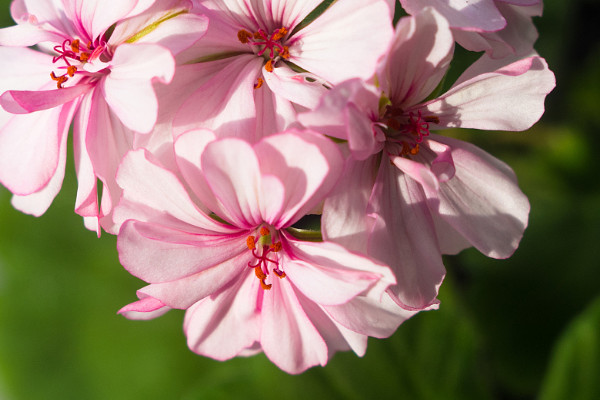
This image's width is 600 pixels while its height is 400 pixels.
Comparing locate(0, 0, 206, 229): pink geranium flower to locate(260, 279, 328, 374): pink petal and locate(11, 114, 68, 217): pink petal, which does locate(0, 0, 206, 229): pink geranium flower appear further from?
locate(260, 279, 328, 374): pink petal

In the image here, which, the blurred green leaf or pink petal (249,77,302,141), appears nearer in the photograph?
pink petal (249,77,302,141)

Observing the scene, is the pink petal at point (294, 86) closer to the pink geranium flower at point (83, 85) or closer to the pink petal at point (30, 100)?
the pink geranium flower at point (83, 85)

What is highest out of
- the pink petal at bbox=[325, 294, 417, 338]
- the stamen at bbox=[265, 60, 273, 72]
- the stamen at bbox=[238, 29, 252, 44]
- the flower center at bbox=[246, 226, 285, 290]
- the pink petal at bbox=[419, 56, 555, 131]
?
the stamen at bbox=[238, 29, 252, 44]

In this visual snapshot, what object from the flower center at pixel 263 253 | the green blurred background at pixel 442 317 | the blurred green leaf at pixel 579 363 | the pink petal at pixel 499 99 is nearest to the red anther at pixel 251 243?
the flower center at pixel 263 253

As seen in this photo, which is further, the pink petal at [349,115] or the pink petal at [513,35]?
the pink petal at [513,35]

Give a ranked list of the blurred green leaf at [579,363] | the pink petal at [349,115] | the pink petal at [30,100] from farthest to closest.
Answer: the blurred green leaf at [579,363], the pink petal at [30,100], the pink petal at [349,115]

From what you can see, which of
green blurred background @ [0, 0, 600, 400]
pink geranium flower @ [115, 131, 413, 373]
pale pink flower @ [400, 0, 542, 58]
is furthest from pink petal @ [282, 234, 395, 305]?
green blurred background @ [0, 0, 600, 400]

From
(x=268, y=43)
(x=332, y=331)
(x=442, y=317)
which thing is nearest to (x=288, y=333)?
(x=332, y=331)

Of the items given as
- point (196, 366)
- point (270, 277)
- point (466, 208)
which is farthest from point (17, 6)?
point (196, 366)
